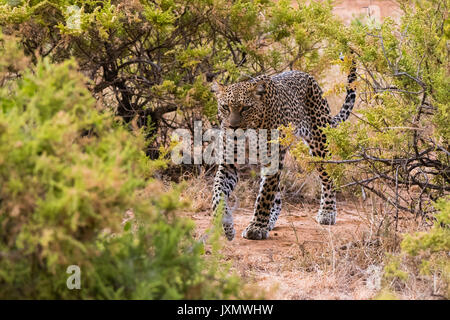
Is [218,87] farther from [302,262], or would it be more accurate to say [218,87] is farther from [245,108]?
[302,262]

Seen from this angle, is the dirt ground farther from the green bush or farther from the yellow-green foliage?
the green bush

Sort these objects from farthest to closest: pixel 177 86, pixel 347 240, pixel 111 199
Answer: pixel 177 86 < pixel 347 240 < pixel 111 199

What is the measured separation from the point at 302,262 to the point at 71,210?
122 inches

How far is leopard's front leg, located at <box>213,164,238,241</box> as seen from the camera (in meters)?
6.36

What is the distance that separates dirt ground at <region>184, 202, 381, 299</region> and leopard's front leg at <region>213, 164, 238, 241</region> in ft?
0.56

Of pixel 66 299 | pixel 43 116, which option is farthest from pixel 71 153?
pixel 66 299

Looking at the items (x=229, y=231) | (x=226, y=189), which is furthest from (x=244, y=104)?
(x=229, y=231)

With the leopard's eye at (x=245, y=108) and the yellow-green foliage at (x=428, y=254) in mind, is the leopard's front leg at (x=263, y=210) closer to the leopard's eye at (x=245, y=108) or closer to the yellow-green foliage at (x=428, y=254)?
the leopard's eye at (x=245, y=108)

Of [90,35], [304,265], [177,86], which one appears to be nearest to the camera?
[304,265]

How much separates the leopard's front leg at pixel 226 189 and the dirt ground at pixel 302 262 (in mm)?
170

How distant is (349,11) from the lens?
1759cm

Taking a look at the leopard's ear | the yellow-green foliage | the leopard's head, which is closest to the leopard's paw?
the leopard's head
